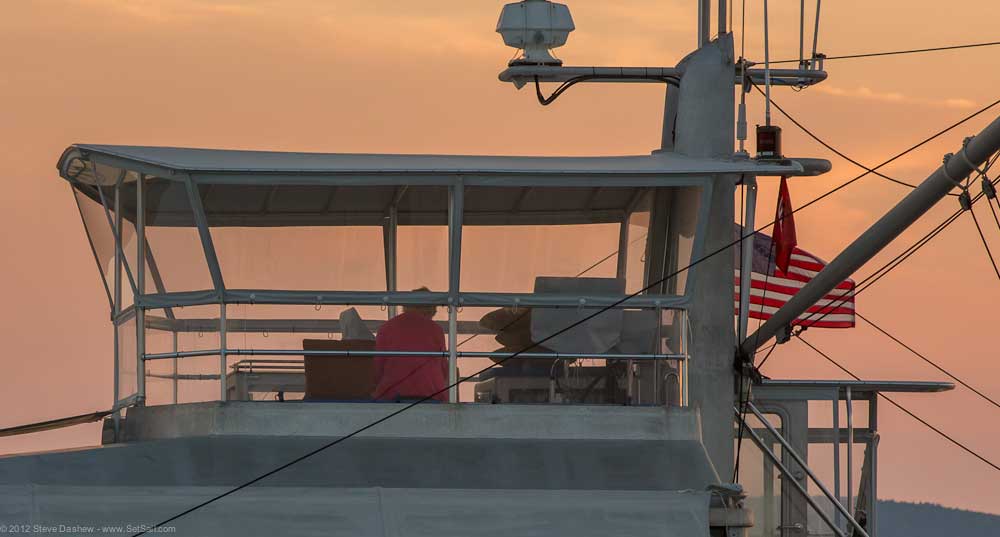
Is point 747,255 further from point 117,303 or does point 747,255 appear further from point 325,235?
point 117,303

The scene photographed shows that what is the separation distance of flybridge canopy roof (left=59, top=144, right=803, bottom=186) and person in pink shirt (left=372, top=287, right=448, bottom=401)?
170cm

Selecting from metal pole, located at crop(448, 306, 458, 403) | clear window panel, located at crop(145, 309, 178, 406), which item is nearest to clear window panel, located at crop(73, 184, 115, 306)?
clear window panel, located at crop(145, 309, 178, 406)

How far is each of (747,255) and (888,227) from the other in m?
2.97

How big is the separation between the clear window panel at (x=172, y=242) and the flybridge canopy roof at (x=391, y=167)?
17.0 inches

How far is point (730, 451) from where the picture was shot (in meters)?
28.6

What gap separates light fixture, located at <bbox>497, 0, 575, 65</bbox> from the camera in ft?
96.3

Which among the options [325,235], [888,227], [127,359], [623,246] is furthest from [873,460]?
[127,359]

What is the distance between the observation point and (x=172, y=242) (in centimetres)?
2709

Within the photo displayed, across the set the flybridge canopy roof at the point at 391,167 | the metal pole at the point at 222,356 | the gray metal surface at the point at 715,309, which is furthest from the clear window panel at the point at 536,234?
the metal pole at the point at 222,356

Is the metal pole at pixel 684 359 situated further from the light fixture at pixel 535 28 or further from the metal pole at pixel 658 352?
the light fixture at pixel 535 28

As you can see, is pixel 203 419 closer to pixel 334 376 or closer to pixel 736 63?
pixel 334 376

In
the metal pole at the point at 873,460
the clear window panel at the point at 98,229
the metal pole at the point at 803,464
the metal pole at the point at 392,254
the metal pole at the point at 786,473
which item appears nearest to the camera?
the metal pole at the point at 392,254

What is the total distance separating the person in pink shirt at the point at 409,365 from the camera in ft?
87.7

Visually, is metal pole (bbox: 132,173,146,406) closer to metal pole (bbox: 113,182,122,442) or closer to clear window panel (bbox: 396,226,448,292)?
metal pole (bbox: 113,182,122,442)
